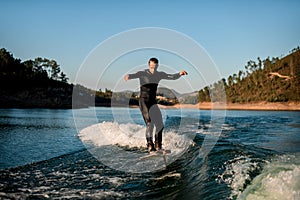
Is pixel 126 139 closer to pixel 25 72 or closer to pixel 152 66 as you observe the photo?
pixel 152 66

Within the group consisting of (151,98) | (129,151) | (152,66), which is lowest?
(129,151)

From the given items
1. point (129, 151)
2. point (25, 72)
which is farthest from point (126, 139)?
point (25, 72)

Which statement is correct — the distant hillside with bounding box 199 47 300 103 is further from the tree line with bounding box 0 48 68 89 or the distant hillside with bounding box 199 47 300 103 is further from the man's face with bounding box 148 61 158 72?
the man's face with bounding box 148 61 158 72

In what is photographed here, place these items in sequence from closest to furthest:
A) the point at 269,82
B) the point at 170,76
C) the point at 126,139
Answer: the point at 170,76 < the point at 126,139 < the point at 269,82

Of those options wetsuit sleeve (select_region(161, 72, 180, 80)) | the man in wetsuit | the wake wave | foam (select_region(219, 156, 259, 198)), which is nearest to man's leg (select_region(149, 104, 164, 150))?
the man in wetsuit

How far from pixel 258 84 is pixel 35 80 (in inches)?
3492

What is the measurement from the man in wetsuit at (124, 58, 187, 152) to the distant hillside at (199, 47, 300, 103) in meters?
89.7

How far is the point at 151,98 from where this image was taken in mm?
8000

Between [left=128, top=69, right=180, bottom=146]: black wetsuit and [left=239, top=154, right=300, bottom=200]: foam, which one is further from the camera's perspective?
[left=128, top=69, right=180, bottom=146]: black wetsuit

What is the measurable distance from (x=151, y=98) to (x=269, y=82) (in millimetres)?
119907

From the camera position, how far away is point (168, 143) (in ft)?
34.7

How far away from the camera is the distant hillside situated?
10131cm

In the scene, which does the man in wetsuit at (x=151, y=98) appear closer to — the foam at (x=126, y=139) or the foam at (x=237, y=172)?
the foam at (x=126, y=139)

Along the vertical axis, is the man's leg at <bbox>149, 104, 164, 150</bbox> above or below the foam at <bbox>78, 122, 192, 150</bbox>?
above
